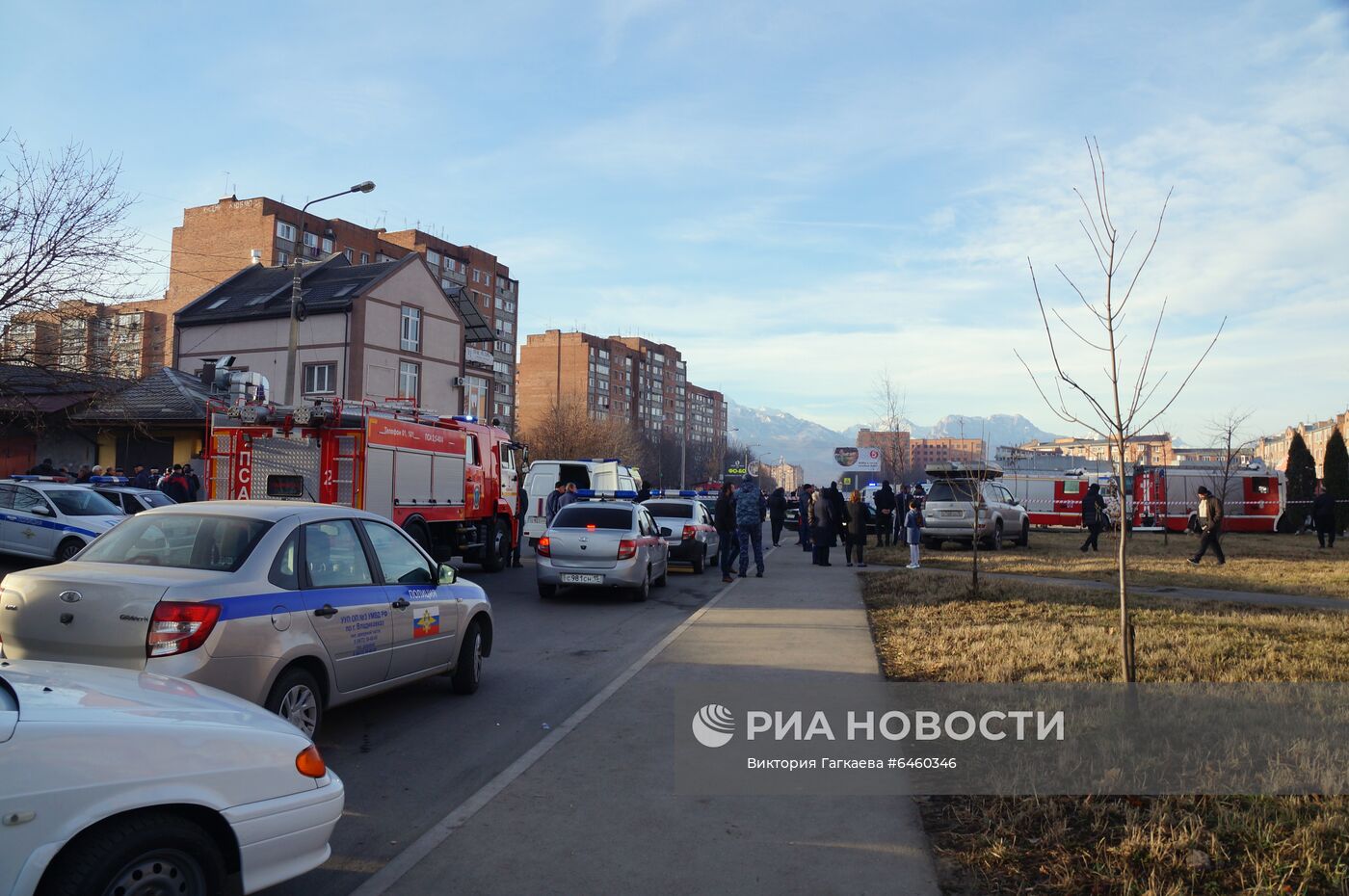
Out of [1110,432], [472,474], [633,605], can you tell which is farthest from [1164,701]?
[472,474]

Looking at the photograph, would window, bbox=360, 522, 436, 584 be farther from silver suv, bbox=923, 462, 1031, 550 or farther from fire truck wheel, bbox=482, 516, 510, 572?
silver suv, bbox=923, 462, 1031, 550

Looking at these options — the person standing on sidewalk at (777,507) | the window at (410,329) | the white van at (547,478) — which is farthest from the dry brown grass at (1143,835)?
the window at (410,329)

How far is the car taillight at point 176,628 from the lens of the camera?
5.14m

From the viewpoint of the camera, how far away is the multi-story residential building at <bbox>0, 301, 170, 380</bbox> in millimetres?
15203

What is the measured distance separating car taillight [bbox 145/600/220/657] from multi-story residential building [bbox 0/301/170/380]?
1239 cm

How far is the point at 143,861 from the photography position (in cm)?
306

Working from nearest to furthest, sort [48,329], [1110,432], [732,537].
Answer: [1110,432]
[48,329]
[732,537]

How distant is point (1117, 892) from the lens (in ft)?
13.2

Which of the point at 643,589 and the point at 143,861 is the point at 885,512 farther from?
the point at 143,861

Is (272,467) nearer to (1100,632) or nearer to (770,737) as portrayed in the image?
(770,737)

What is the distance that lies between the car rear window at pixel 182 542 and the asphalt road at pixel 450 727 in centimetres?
147

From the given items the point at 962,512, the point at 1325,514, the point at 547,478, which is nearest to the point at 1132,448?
the point at 962,512

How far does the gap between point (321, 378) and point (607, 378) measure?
270 feet

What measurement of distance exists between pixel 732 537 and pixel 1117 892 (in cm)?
1443
